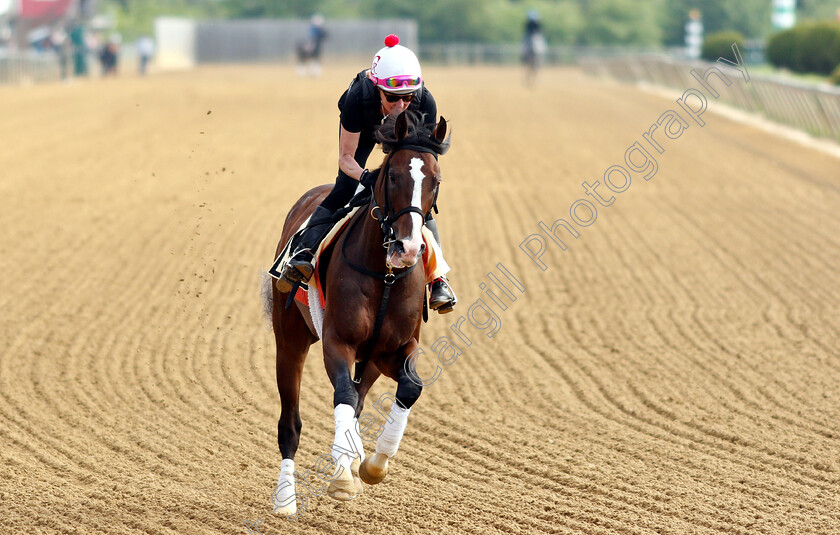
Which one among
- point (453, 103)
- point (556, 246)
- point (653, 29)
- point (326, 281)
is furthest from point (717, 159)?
point (653, 29)

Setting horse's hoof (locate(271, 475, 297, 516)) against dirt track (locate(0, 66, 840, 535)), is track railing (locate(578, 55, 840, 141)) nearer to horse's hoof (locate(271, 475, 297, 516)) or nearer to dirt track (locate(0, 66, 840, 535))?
dirt track (locate(0, 66, 840, 535))

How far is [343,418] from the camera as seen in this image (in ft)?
17.3

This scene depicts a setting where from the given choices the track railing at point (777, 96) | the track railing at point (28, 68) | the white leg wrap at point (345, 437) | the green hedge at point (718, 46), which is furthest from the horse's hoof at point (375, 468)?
the track railing at point (28, 68)

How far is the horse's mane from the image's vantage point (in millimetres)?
5211

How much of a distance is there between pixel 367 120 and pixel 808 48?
89.1 feet

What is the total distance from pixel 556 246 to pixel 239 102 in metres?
18.5

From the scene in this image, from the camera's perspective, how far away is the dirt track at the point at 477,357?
20.2 feet

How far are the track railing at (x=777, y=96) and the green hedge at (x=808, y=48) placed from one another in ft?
7.85

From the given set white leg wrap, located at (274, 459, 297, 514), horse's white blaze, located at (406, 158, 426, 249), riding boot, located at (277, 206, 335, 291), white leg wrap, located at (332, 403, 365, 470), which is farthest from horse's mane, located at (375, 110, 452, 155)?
white leg wrap, located at (274, 459, 297, 514)

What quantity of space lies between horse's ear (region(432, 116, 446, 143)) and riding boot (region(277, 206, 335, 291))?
1.06m

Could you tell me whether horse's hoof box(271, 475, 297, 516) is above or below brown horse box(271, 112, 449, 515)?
below

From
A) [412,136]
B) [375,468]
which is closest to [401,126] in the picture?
[412,136]

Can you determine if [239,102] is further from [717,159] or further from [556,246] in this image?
[556,246]

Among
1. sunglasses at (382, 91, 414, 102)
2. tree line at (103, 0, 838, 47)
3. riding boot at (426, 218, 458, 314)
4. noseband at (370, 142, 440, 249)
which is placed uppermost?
sunglasses at (382, 91, 414, 102)
